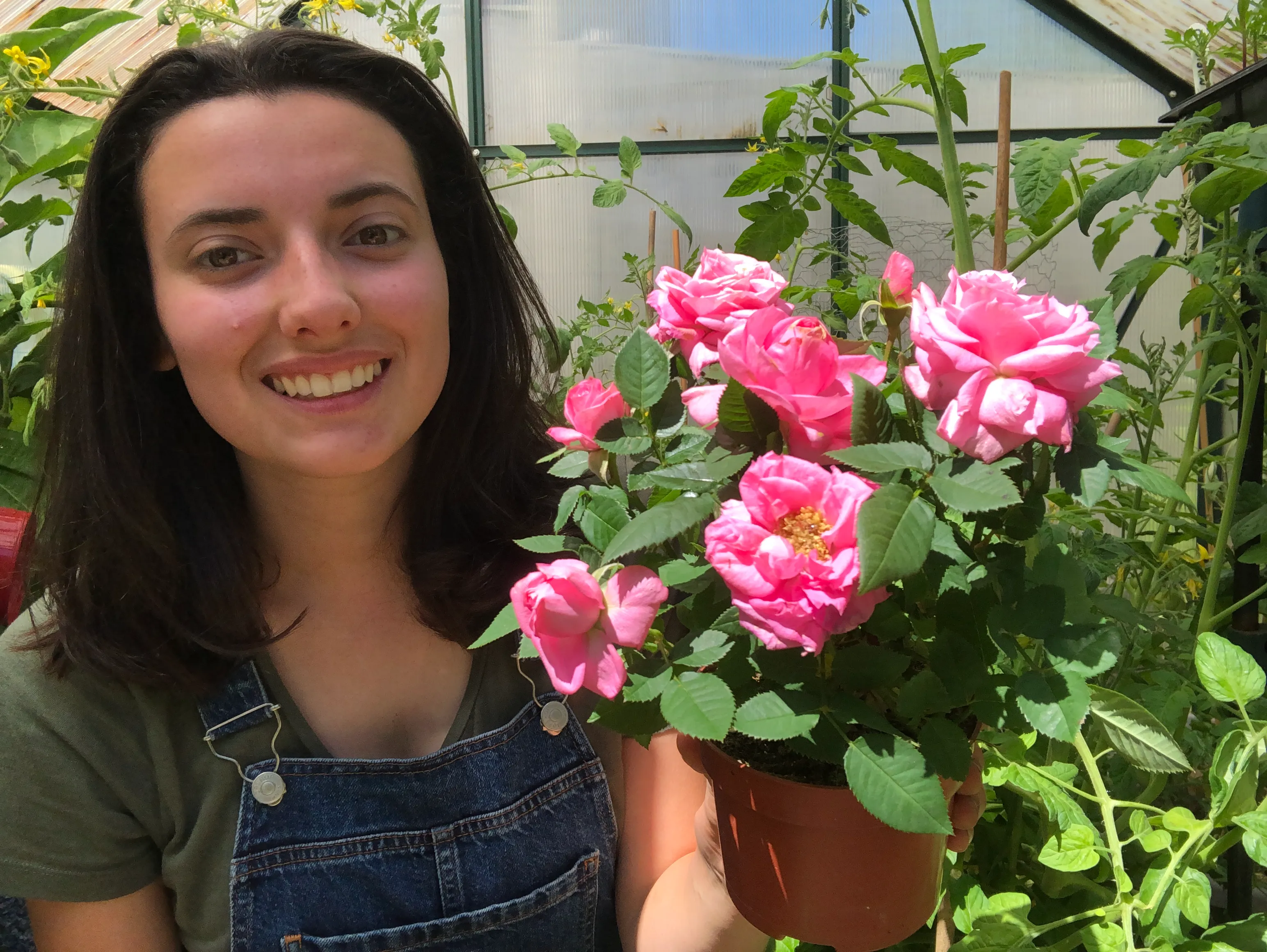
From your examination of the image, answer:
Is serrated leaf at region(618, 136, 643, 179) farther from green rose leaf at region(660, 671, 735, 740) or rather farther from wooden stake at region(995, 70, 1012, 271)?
green rose leaf at region(660, 671, 735, 740)

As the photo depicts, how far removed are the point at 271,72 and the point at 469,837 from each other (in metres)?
0.64

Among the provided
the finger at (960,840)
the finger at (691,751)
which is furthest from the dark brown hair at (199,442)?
the finger at (960,840)

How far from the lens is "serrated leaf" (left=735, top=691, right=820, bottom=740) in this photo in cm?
38

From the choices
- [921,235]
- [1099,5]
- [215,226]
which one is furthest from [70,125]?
[1099,5]

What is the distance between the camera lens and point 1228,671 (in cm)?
61

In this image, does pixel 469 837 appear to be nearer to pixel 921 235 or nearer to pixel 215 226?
pixel 215 226

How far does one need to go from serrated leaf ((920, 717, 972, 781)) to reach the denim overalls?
477 mm

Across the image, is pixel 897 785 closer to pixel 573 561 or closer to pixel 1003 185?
pixel 573 561

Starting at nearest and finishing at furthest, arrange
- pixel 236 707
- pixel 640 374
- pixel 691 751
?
1. pixel 640 374
2. pixel 691 751
3. pixel 236 707

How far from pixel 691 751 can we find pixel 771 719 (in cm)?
17

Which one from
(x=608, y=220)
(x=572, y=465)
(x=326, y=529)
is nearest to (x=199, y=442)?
(x=326, y=529)

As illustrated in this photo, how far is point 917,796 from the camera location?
1.22 ft

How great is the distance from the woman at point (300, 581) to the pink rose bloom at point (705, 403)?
0.31 metres

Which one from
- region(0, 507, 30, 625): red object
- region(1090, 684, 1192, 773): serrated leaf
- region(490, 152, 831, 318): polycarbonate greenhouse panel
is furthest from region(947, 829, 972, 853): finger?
region(490, 152, 831, 318): polycarbonate greenhouse panel
